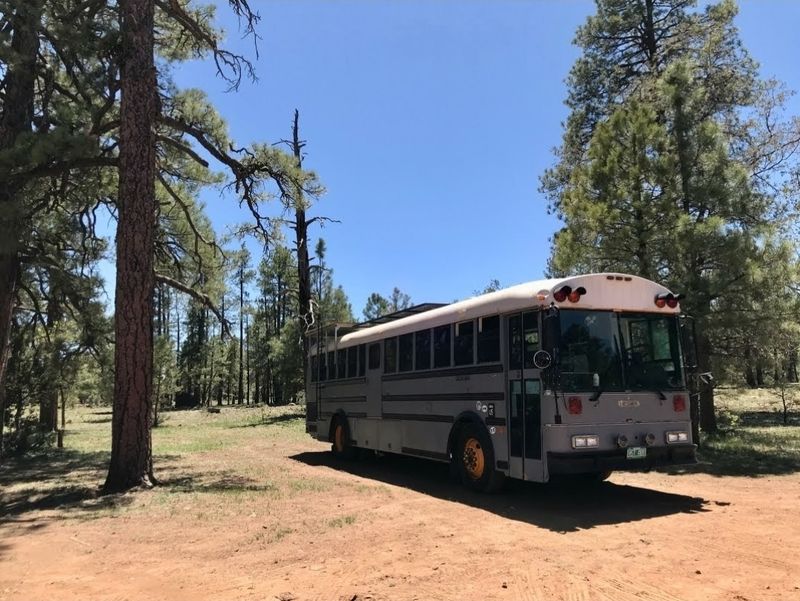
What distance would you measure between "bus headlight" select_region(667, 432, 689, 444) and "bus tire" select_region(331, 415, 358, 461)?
24.0 feet

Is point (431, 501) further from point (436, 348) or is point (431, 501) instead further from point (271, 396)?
point (271, 396)

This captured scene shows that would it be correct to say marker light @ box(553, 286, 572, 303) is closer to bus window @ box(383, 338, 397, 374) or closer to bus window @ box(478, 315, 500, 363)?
bus window @ box(478, 315, 500, 363)

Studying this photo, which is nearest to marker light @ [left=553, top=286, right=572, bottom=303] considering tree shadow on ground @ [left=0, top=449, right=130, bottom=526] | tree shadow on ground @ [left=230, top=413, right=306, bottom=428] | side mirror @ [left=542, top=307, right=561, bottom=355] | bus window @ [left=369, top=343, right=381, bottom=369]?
side mirror @ [left=542, top=307, right=561, bottom=355]

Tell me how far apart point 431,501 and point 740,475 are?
5.65 m

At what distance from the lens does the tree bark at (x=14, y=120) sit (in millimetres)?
10594

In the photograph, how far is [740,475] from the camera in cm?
1061

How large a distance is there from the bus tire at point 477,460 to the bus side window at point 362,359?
12.6 ft

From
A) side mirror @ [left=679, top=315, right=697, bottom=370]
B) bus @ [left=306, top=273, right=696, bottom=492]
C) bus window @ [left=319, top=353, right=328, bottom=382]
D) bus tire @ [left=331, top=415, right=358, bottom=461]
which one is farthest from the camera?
bus window @ [left=319, top=353, right=328, bottom=382]

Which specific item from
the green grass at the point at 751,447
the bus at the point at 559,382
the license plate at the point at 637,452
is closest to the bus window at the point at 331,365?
the bus at the point at 559,382

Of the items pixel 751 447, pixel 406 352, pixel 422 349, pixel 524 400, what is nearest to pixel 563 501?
pixel 524 400

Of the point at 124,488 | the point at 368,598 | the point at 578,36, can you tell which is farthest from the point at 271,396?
the point at 368,598

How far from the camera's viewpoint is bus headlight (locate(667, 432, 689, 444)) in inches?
326

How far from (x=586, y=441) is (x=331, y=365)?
8395 mm

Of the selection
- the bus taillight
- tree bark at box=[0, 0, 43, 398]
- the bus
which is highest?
tree bark at box=[0, 0, 43, 398]
